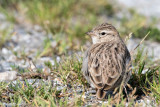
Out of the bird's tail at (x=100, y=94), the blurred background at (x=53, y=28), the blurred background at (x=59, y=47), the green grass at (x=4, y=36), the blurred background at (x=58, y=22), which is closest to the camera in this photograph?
the bird's tail at (x=100, y=94)

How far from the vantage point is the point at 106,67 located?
435 centimetres

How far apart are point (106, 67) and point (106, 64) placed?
6cm

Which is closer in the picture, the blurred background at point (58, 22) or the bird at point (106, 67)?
the bird at point (106, 67)

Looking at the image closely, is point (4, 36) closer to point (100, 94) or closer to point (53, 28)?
point (53, 28)

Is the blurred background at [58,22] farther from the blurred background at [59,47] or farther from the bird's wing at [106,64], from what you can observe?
the bird's wing at [106,64]

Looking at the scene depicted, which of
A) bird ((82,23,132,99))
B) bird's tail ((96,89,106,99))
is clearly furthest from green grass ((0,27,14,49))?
bird's tail ((96,89,106,99))

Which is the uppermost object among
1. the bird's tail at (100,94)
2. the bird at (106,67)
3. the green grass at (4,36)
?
the green grass at (4,36)

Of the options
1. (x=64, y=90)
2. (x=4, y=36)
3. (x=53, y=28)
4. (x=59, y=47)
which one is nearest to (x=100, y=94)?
(x=64, y=90)

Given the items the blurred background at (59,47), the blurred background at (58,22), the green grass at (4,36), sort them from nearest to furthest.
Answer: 1. the blurred background at (59,47)
2. the green grass at (4,36)
3. the blurred background at (58,22)

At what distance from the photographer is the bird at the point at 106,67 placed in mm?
4137

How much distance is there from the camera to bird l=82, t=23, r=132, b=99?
414cm

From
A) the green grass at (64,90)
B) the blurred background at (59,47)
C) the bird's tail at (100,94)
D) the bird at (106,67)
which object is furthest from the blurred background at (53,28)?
the bird's tail at (100,94)

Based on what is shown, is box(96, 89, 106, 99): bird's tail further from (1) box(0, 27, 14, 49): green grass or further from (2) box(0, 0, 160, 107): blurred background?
(1) box(0, 27, 14, 49): green grass

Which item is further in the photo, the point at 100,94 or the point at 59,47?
the point at 59,47
